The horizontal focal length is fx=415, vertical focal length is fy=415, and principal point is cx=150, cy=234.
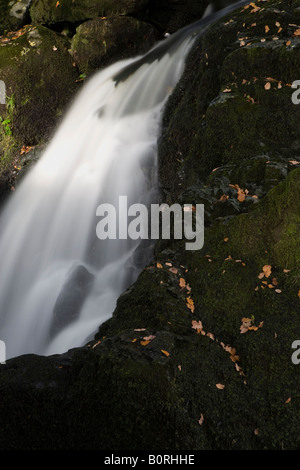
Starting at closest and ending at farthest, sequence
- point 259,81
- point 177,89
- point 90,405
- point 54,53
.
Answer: point 90,405
point 259,81
point 177,89
point 54,53

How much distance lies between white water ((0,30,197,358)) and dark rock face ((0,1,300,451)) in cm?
198

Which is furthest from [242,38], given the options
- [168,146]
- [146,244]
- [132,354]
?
[132,354]

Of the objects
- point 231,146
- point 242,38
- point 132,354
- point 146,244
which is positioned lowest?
point 146,244

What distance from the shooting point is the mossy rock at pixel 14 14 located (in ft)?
39.5

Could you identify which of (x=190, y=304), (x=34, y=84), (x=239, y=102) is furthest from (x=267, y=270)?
(x=34, y=84)

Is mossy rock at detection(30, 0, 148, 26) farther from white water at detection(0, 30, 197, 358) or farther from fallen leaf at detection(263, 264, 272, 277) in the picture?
fallen leaf at detection(263, 264, 272, 277)

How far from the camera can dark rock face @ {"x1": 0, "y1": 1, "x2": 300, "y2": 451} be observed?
285 centimetres

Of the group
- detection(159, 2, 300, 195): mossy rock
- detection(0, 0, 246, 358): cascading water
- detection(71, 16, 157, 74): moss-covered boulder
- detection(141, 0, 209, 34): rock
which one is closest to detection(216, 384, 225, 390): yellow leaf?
detection(0, 0, 246, 358): cascading water

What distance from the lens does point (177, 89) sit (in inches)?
316

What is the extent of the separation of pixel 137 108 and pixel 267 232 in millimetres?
5813

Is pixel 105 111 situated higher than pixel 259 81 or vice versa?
pixel 259 81

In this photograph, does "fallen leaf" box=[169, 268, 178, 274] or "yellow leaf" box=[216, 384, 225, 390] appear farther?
"fallen leaf" box=[169, 268, 178, 274]

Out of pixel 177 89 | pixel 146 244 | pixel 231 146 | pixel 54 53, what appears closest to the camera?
pixel 231 146

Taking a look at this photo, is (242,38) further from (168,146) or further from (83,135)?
(83,135)
